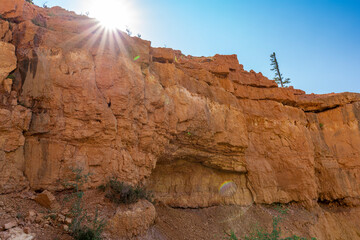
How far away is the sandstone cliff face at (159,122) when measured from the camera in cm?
583

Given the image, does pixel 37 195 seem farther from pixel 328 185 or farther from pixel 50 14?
pixel 328 185

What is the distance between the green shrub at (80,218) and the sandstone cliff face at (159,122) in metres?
0.32

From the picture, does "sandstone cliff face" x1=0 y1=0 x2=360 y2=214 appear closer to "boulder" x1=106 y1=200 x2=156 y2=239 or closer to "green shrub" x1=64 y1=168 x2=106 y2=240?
"green shrub" x1=64 y1=168 x2=106 y2=240

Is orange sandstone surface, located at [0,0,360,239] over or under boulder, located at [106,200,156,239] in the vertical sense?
over

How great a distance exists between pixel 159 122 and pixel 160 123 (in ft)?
0.18

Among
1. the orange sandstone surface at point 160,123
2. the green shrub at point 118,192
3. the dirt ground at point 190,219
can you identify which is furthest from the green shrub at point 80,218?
the green shrub at point 118,192

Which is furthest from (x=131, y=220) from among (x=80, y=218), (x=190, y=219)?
(x=190, y=219)

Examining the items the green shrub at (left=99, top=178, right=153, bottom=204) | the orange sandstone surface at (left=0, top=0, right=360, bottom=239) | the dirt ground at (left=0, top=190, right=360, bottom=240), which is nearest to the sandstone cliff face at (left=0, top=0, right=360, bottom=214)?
the orange sandstone surface at (left=0, top=0, right=360, bottom=239)

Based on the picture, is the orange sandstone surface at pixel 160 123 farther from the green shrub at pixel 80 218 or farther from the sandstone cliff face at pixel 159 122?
the green shrub at pixel 80 218

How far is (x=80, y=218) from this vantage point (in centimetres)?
511

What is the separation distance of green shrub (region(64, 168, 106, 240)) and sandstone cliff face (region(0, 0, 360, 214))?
0.32m

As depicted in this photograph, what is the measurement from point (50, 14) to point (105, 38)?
6.10 feet

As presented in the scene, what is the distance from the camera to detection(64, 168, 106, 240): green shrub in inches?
187

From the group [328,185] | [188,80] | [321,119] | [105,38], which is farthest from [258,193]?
[105,38]
